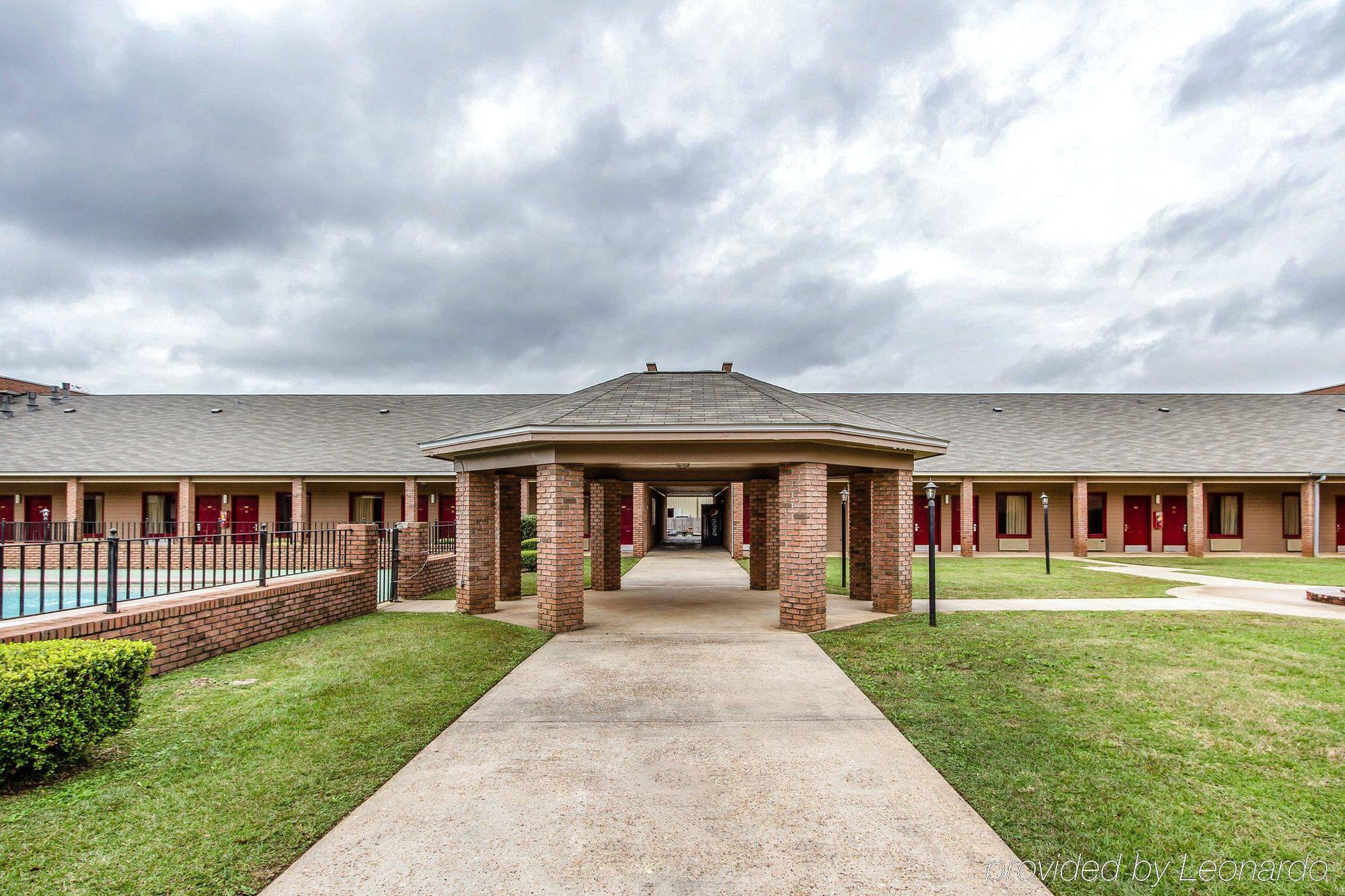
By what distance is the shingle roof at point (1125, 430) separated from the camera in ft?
77.3

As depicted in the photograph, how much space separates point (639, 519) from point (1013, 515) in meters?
15.0

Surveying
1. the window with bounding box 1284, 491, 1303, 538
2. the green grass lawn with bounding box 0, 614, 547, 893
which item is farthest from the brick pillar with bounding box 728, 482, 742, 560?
the window with bounding box 1284, 491, 1303, 538

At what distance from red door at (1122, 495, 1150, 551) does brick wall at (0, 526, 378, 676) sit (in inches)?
1073

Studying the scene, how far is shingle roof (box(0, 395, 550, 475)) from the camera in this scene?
917 inches

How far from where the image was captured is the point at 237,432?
85.6 feet

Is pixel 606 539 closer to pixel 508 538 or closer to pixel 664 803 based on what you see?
pixel 508 538

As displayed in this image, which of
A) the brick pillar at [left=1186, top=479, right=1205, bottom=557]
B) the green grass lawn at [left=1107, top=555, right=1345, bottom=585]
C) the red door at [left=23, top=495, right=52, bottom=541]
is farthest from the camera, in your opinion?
the red door at [left=23, top=495, right=52, bottom=541]

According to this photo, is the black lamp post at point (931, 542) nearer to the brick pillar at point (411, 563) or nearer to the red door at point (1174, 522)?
the brick pillar at point (411, 563)

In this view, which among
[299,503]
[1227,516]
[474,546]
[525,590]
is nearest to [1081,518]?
[1227,516]

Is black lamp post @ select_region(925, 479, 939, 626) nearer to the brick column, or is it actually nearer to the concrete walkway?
the concrete walkway

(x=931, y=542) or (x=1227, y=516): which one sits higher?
(x=931, y=542)

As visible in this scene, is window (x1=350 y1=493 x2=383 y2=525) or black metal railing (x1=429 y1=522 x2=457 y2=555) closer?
black metal railing (x1=429 y1=522 x2=457 y2=555)

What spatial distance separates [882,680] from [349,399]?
28.8 meters

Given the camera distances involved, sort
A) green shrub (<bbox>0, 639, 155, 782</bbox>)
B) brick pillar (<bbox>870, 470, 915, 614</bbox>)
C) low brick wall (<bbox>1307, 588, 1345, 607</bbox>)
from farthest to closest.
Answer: low brick wall (<bbox>1307, 588, 1345, 607</bbox>), brick pillar (<bbox>870, 470, 915, 614</bbox>), green shrub (<bbox>0, 639, 155, 782</bbox>)
